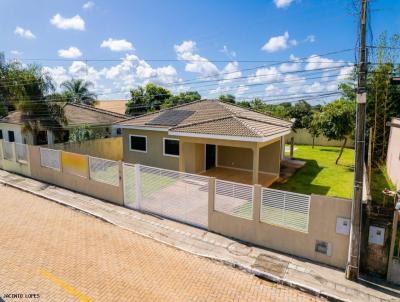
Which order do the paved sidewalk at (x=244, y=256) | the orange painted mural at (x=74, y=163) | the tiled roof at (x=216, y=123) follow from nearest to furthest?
the paved sidewalk at (x=244, y=256) < the orange painted mural at (x=74, y=163) < the tiled roof at (x=216, y=123)

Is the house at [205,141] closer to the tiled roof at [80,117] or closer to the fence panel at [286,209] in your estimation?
the fence panel at [286,209]

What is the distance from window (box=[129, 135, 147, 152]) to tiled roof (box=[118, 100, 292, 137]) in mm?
884

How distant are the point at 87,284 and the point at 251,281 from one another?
3.66 metres

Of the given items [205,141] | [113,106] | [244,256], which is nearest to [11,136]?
[205,141]

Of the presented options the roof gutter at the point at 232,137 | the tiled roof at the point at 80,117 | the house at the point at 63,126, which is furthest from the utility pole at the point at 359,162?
the tiled roof at the point at 80,117

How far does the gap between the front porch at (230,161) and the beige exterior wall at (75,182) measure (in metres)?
3.94

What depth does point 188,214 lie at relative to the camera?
9031 mm

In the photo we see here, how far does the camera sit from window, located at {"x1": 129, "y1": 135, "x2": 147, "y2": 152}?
669 inches

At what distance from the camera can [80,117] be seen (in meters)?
21.5

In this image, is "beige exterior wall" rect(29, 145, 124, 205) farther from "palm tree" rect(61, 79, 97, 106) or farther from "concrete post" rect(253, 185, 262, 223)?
"palm tree" rect(61, 79, 97, 106)

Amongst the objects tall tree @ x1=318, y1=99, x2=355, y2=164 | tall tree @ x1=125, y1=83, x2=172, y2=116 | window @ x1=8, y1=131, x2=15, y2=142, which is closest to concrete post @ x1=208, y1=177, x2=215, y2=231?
tall tree @ x1=318, y1=99, x2=355, y2=164

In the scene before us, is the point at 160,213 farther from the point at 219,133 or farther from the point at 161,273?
the point at 219,133

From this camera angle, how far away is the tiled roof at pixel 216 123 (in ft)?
40.0

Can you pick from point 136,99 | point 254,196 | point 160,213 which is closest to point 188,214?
point 160,213
